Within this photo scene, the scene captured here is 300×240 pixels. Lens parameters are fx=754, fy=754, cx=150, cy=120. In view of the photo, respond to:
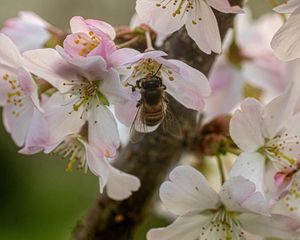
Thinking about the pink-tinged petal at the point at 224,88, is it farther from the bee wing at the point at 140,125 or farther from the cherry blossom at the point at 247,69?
the bee wing at the point at 140,125

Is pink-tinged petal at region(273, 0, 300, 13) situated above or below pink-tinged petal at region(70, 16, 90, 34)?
above

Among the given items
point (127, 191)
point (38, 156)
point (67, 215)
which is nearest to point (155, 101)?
point (127, 191)

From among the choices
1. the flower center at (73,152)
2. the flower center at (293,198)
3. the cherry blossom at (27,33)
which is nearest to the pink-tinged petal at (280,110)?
the flower center at (293,198)

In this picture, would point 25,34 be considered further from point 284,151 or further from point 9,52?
point 284,151

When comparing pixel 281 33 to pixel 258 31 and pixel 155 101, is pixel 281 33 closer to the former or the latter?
pixel 155 101

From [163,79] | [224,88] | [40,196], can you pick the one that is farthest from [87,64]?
[40,196]

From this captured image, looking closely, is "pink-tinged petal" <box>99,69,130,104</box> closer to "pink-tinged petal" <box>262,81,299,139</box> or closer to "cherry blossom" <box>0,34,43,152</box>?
"cherry blossom" <box>0,34,43,152</box>

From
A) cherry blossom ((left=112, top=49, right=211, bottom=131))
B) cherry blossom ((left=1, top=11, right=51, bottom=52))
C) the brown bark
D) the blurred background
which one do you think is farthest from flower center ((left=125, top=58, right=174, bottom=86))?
the blurred background
